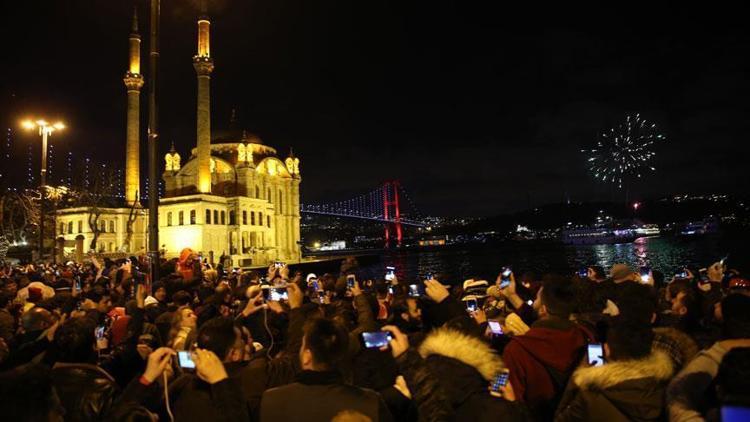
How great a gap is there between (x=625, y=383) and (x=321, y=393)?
1.46 metres

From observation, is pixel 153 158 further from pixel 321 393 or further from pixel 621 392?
pixel 621 392

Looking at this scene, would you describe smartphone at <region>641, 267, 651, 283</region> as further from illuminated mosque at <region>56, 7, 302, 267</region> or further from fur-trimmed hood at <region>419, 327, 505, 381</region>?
illuminated mosque at <region>56, 7, 302, 267</region>

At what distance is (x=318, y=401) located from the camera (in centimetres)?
222

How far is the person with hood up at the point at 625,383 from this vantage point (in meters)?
2.33

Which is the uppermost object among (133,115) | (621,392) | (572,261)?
(133,115)

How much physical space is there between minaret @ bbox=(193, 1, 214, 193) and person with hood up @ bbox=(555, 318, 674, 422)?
47.8 metres

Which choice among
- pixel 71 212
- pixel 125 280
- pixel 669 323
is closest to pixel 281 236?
pixel 71 212

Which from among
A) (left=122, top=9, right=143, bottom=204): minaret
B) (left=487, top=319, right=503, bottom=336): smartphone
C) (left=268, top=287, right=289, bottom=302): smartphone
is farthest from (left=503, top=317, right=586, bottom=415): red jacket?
(left=122, top=9, right=143, bottom=204): minaret

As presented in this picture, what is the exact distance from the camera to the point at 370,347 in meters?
2.85

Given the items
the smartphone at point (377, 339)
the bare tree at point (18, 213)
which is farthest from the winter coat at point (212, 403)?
the bare tree at point (18, 213)

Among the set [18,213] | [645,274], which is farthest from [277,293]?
[18,213]

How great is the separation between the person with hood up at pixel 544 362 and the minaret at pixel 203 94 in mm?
47216

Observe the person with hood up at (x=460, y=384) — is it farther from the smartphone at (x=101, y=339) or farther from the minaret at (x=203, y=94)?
the minaret at (x=203, y=94)

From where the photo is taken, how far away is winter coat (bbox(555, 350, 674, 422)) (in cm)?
233
